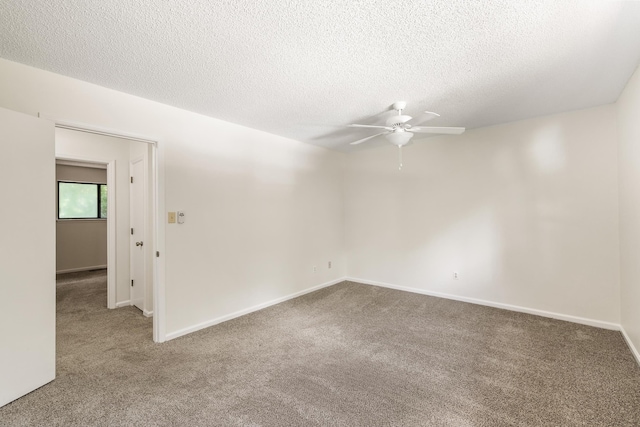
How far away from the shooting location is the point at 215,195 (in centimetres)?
346

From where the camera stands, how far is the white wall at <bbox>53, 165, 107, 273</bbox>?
20.1ft

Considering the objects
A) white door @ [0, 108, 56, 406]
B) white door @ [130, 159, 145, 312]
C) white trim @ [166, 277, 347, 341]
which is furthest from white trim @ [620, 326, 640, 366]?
white door @ [130, 159, 145, 312]

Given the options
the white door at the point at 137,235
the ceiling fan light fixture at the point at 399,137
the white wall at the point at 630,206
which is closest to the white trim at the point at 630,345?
the white wall at the point at 630,206

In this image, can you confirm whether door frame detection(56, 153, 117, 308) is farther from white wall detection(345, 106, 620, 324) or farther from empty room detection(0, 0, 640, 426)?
white wall detection(345, 106, 620, 324)

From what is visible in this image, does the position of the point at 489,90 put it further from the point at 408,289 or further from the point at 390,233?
the point at 408,289

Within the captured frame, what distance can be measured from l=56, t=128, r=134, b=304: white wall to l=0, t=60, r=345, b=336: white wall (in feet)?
5.54

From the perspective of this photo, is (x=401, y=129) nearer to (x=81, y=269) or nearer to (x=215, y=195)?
(x=215, y=195)

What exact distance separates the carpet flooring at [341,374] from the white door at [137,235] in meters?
0.46

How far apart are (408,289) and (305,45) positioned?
13.4ft

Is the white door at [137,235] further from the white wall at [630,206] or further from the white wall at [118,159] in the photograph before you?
the white wall at [630,206]

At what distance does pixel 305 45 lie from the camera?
1.98 meters

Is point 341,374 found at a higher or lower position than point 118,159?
lower

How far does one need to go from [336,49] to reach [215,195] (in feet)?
7.31

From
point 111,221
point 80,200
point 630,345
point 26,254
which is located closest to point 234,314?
point 26,254
